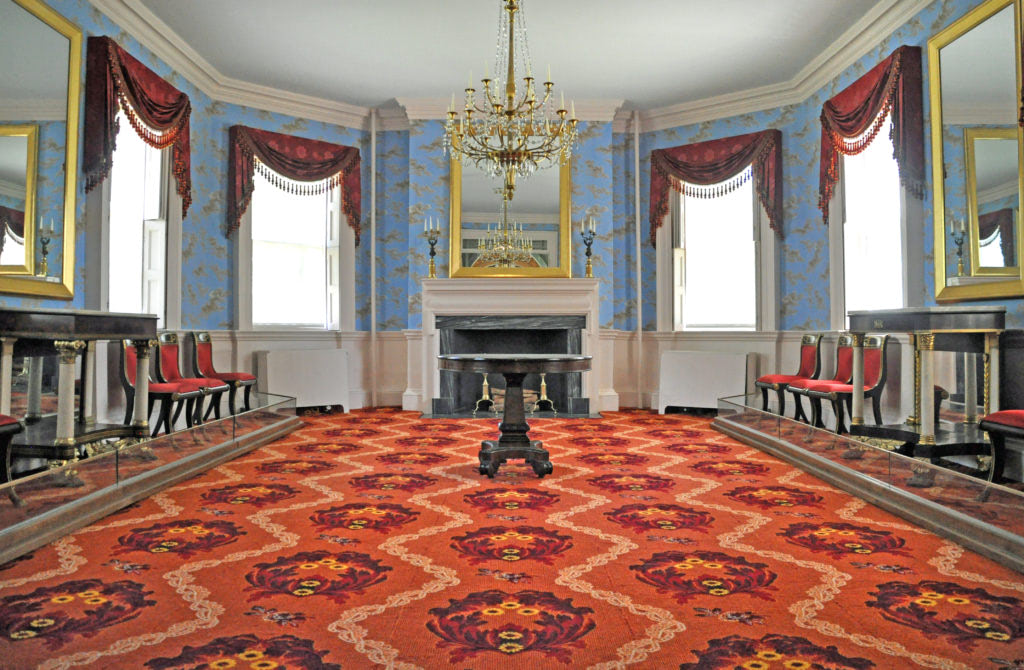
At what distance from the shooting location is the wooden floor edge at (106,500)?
8.00 feet

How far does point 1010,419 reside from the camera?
293cm

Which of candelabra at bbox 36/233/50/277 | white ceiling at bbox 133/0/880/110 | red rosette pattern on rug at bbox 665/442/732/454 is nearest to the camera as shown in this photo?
candelabra at bbox 36/233/50/277

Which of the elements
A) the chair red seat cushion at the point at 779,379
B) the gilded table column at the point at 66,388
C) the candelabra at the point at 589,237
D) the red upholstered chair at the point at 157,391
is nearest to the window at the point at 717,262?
the candelabra at the point at 589,237

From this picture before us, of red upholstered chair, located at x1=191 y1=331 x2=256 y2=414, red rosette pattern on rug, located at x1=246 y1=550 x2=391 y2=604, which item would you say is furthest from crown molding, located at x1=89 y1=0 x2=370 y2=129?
red rosette pattern on rug, located at x1=246 y1=550 x2=391 y2=604

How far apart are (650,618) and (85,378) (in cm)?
379

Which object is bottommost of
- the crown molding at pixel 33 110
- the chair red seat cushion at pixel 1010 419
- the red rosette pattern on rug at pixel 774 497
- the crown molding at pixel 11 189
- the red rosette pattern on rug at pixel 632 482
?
the red rosette pattern on rug at pixel 774 497

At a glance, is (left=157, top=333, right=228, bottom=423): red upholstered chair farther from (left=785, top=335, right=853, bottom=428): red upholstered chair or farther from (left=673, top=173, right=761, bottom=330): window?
(left=673, top=173, right=761, bottom=330): window

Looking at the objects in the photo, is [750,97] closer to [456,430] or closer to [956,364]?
[956,364]

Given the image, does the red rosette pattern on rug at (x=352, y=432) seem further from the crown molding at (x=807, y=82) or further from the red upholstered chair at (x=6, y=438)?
the crown molding at (x=807, y=82)

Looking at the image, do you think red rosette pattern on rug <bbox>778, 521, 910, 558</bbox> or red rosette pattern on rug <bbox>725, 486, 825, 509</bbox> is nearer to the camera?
red rosette pattern on rug <bbox>778, 521, 910, 558</bbox>

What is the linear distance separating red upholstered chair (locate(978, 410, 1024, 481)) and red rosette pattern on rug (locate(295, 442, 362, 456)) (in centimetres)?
354

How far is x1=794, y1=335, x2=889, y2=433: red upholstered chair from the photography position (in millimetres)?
4574

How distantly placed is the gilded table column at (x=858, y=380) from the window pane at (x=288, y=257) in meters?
5.16

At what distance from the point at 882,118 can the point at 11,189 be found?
19.0 ft
